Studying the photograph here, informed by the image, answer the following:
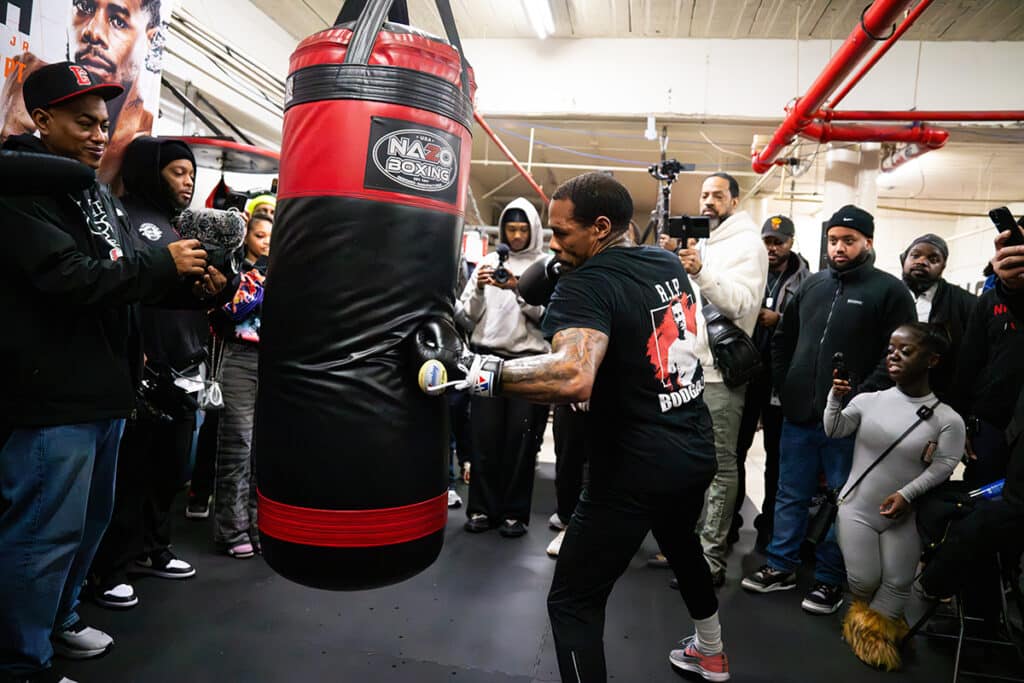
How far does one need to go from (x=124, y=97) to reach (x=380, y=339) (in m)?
2.02

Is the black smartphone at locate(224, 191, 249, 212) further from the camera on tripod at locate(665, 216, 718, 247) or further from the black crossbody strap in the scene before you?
the black crossbody strap

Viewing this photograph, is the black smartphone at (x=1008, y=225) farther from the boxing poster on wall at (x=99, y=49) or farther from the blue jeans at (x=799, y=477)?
the boxing poster on wall at (x=99, y=49)

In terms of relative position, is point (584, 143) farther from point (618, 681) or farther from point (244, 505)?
point (618, 681)

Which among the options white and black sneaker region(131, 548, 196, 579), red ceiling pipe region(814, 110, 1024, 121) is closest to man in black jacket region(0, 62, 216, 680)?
white and black sneaker region(131, 548, 196, 579)

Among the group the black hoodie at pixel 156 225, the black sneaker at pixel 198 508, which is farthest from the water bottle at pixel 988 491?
the black sneaker at pixel 198 508

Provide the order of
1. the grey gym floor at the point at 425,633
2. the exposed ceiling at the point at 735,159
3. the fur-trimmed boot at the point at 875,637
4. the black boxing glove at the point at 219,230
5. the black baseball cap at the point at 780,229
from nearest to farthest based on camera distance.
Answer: the black boxing glove at the point at 219,230 < the grey gym floor at the point at 425,633 < the fur-trimmed boot at the point at 875,637 < the black baseball cap at the point at 780,229 < the exposed ceiling at the point at 735,159

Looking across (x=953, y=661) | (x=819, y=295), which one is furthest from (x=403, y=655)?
(x=819, y=295)

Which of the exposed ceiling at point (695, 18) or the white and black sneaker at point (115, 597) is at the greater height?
the exposed ceiling at point (695, 18)

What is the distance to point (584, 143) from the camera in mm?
10055

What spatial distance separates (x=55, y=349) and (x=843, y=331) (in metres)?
3.08

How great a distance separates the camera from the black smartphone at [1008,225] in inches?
75.1

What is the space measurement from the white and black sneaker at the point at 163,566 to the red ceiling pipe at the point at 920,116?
5.55m

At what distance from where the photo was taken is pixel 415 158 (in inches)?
61.1

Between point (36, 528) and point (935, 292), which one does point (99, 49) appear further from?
point (935, 292)
